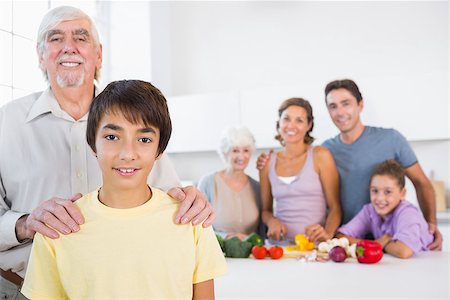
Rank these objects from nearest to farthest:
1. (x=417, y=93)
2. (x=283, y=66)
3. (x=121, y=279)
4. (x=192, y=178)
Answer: (x=121, y=279), (x=417, y=93), (x=283, y=66), (x=192, y=178)

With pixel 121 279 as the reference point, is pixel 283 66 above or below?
above

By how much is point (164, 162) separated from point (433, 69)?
2.94m

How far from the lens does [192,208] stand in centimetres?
111

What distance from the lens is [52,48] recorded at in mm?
1419

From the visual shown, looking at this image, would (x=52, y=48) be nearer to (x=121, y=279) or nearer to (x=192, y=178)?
(x=121, y=279)

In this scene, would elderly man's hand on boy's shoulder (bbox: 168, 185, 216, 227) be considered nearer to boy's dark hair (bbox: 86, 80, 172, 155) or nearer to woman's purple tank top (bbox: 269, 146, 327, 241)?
boy's dark hair (bbox: 86, 80, 172, 155)

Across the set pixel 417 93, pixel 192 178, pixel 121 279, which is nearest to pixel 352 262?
pixel 121 279

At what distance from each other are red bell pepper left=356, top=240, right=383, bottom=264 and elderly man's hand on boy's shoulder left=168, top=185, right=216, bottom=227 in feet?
2.82

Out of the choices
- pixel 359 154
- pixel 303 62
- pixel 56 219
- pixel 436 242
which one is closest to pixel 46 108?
pixel 56 219

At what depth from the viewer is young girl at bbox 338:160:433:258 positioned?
195 cm

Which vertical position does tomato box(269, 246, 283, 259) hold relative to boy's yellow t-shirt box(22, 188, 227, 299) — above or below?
below

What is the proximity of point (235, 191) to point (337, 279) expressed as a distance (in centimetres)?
103

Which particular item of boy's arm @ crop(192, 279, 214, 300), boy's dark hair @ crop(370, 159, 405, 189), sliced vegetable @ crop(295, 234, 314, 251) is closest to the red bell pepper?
sliced vegetable @ crop(295, 234, 314, 251)

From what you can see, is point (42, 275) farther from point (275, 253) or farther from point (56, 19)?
point (275, 253)
